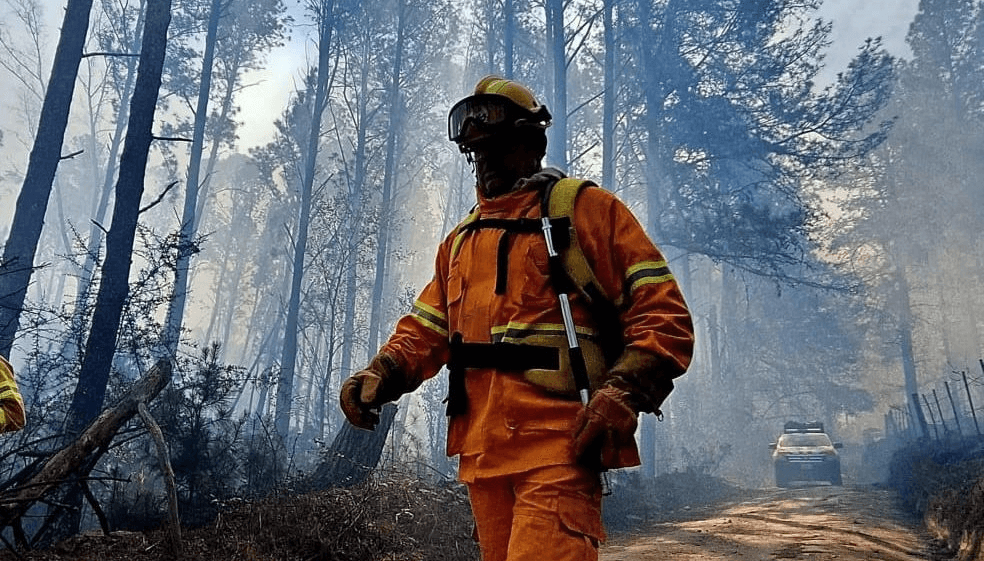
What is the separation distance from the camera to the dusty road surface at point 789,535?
7684mm

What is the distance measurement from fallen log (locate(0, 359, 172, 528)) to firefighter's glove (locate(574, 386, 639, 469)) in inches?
168

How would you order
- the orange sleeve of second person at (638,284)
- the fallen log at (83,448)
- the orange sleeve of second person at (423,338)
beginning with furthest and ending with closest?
1. the fallen log at (83,448)
2. the orange sleeve of second person at (423,338)
3. the orange sleeve of second person at (638,284)

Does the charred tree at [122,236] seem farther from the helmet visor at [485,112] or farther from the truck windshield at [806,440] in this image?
the truck windshield at [806,440]

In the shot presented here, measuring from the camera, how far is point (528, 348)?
2275mm

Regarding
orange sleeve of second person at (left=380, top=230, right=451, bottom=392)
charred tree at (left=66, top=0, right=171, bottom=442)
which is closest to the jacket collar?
orange sleeve of second person at (left=380, top=230, right=451, bottom=392)

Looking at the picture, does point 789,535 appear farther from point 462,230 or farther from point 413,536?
point 462,230

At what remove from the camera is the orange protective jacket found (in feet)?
7.05

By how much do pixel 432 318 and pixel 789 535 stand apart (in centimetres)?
797

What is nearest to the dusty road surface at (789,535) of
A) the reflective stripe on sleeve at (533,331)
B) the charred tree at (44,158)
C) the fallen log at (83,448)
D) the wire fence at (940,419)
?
the wire fence at (940,419)

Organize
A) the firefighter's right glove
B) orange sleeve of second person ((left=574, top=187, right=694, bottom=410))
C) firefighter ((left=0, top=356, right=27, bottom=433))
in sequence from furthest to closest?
1. firefighter ((left=0, top=356, right=27, bottom=433))
2. the firefighter's right glove
3. orange sleeve of second person ((left=574, top=187, right=694, bottom=410))

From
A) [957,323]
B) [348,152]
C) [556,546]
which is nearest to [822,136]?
[556,546]

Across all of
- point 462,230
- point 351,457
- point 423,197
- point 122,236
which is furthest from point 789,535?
point 423,197

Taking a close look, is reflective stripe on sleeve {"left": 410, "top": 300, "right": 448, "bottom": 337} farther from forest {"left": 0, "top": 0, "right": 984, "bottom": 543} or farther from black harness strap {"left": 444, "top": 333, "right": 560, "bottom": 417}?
forest {"left": 0, "top": 0, "right": 984, "bottom": 543}

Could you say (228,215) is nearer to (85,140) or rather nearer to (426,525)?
(85,140)
